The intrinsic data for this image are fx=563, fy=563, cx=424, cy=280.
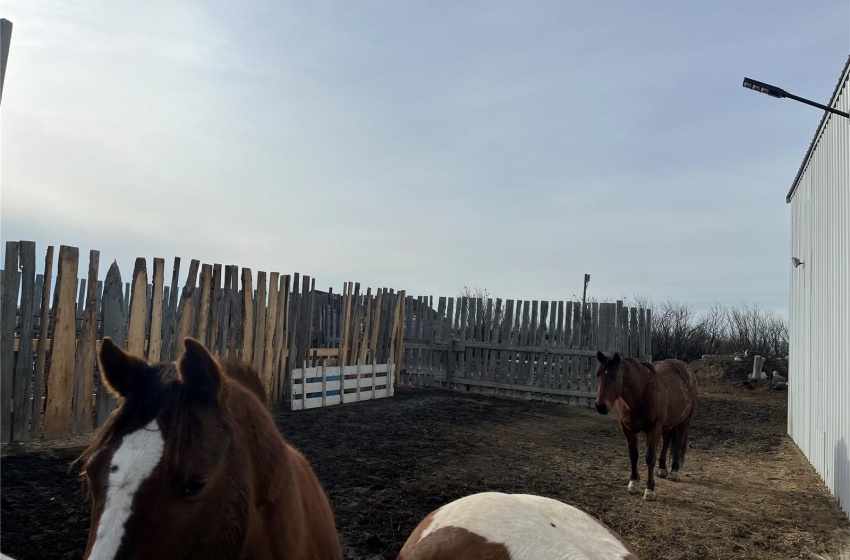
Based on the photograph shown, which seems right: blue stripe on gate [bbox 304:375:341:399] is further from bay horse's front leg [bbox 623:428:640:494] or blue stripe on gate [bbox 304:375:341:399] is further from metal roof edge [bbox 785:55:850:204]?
metal roof edge [bbox 785:55:850:204]

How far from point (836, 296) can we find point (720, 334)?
22.4 metres

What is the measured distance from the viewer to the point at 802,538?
4973mm

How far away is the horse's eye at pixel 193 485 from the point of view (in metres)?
1.33

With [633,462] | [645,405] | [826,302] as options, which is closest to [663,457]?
[645,405]

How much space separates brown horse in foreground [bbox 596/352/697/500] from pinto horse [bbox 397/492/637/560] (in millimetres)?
4333

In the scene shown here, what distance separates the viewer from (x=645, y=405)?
6996mm

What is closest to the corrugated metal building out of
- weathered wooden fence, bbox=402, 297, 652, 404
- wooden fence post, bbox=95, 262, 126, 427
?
weathered wooden fence, bbox=402, 297, 652, 404

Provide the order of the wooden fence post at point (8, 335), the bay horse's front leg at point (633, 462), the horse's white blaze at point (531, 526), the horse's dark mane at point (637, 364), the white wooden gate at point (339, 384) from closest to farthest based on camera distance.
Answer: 1. the horse's white blaze at point (531, 526)
2. the wooden fence post at point (8, 335)
3. the bay horse's front leg at point (633, 462)
4. the horse's dark mane at point (637, 364)
5. the white wooden gate at point (339, 384)

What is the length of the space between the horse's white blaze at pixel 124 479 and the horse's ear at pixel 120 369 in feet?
0.75

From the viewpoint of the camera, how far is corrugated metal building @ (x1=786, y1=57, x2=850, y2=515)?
6000mm

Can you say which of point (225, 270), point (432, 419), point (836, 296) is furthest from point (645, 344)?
point (225, 270)

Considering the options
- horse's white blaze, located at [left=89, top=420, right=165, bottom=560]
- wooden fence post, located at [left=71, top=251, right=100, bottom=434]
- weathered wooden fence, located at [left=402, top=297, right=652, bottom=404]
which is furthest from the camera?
weathered wooden fence, located at [left=402, top=297, right=652, bottom=404]

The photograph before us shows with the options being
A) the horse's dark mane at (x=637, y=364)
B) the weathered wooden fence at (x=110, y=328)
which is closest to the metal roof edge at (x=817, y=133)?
the horse's dark mane at (x=637, y=364)

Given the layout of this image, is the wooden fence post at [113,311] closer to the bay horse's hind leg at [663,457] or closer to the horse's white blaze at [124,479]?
the horse's white blaze at [124,479]
